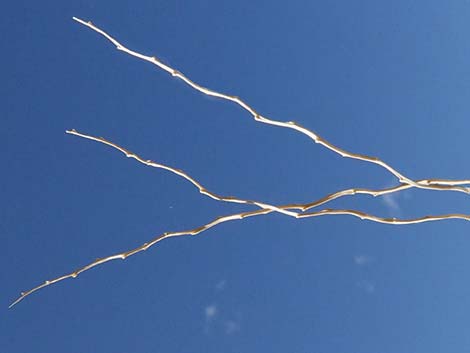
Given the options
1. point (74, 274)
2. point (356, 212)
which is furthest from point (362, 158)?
point (74, 274)

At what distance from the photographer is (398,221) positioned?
0.53 metres

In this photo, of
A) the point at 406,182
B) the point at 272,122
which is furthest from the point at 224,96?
the point at 406,182

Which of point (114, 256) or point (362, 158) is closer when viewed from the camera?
point (362, 158)

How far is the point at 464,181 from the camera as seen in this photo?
0.54 m

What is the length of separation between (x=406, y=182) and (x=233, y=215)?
5.7 inches

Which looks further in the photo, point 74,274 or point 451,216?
point 74,274

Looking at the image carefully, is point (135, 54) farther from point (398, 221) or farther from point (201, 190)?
point (398, 221)

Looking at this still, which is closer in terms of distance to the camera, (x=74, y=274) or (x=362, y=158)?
(x=362, y=158)

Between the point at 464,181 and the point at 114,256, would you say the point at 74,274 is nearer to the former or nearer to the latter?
the point at 114,256

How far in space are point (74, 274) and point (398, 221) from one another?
31cm

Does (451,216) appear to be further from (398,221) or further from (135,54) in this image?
(135,54)

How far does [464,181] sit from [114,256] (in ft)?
1.03

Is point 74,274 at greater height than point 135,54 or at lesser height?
lesser

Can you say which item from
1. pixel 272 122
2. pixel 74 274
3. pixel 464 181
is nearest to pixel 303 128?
pixel 272 122
